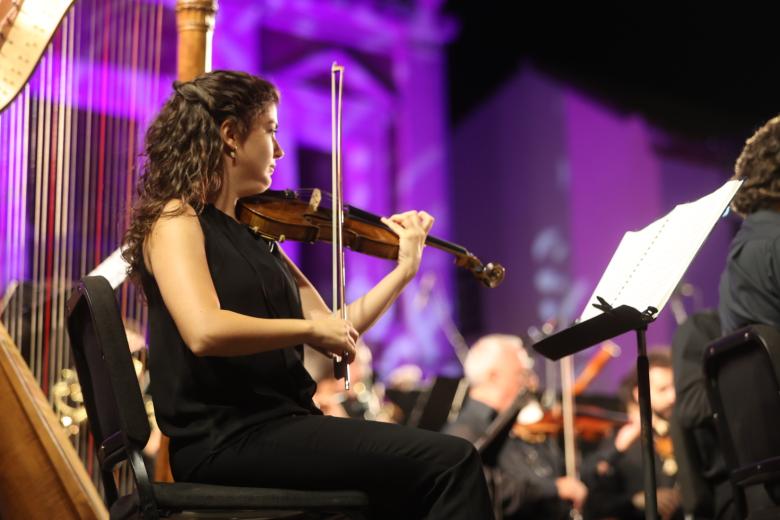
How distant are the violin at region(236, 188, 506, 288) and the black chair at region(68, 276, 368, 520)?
15.4 inches

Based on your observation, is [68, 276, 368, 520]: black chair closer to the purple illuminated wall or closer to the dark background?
the dark background

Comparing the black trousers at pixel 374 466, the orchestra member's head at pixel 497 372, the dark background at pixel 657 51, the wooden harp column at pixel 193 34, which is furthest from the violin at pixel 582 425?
the black trousers at pixel 374 466

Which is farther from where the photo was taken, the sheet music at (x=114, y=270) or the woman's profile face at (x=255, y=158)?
the sheet music at (x=114, y=270)

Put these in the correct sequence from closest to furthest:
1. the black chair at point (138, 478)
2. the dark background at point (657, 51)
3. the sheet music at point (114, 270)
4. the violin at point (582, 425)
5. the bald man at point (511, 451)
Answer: the black chair at point (138, 478), the sheet music at point (114, 270), the bald man at point (511, 451), the violin at point (582, 425), the dark background at point (657, 51)

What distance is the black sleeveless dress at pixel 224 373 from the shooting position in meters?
1.85

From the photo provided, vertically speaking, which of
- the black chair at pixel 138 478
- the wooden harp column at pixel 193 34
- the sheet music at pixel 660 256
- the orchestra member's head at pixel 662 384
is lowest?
the orchestra member's head at pixel 662 384

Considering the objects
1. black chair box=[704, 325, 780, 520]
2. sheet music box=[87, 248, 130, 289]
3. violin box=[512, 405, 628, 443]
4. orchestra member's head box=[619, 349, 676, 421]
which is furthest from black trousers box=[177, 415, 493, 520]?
violin box=[512, 405, 628, 443]

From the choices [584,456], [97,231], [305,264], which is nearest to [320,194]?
[97,231]

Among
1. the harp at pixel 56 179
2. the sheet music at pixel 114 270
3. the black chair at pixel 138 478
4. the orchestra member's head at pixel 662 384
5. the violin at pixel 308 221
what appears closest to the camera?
the black chair at pixel 138 478

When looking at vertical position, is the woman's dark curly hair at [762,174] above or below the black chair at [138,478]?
above

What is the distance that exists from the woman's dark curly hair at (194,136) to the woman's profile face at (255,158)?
0.05 feet

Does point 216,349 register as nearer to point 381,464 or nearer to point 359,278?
point 381,464

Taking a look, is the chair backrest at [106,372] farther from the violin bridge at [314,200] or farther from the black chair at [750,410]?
the black chair at [750,410]

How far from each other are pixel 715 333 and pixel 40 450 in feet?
6.78
